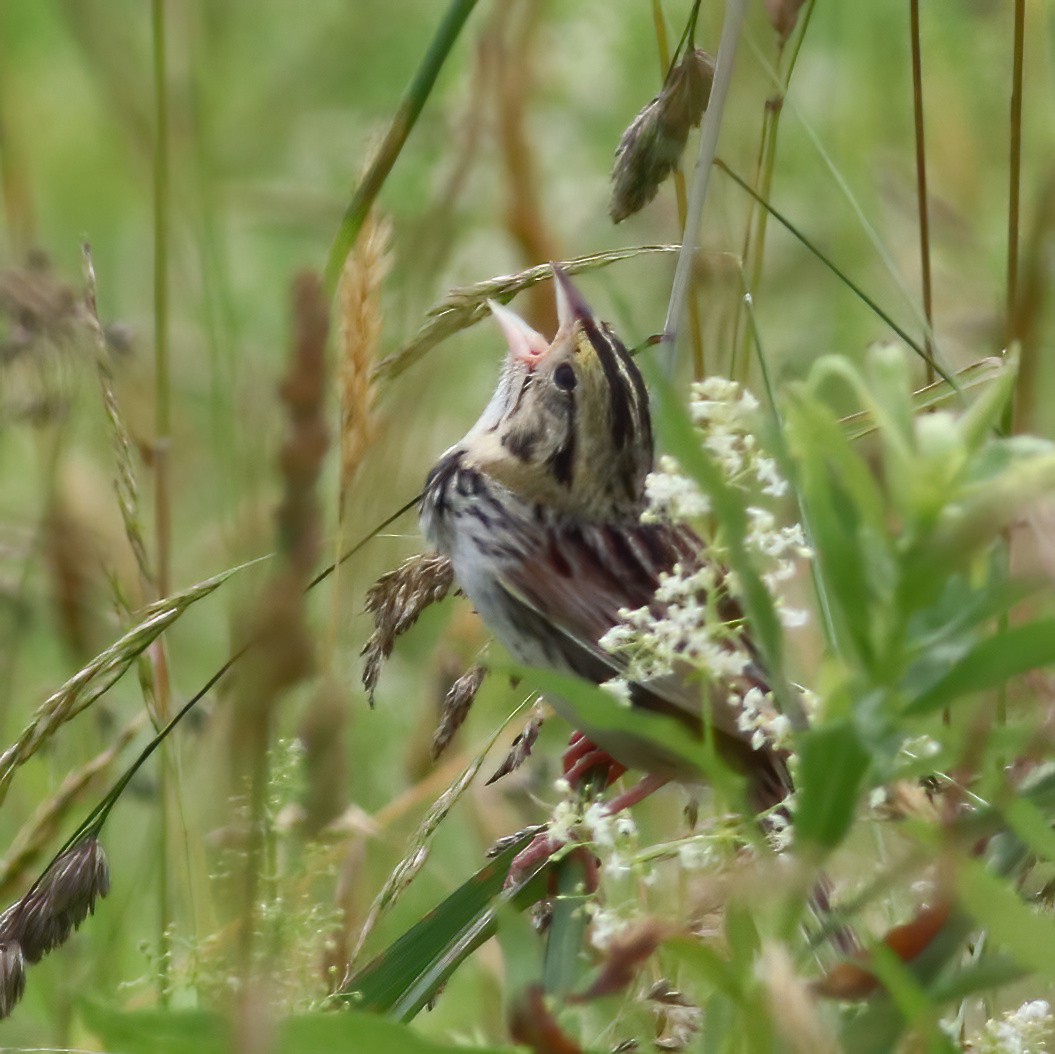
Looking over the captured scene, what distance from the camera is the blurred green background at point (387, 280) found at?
226 cm

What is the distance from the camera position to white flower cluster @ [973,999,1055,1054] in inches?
47.5

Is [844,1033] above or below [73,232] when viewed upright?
below

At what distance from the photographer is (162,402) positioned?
2.66m

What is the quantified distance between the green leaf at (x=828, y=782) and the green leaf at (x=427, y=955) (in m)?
0.69

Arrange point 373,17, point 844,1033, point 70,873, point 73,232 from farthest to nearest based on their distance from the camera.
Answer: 1. point 73,232
2. point 373,17
3. point 70,873
4. point 844,1033

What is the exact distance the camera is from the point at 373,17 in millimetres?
3559

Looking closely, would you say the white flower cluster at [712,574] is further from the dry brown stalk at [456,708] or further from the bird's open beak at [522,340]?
the bird's open beak at [522,340]

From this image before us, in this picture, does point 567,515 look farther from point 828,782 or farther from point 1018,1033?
point 828,782

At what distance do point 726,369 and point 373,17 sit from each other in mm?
1584

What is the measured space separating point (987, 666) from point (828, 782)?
0.35ft

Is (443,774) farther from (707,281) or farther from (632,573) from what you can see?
(707,281)

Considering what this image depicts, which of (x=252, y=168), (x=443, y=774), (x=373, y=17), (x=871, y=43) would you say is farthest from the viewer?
(x=871, y=43)

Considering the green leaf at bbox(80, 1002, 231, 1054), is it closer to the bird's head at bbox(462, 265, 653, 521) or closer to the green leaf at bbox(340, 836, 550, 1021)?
the green leaf at bbox(340, 836, 550, 1021)

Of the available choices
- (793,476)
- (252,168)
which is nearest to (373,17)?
(252,168)
